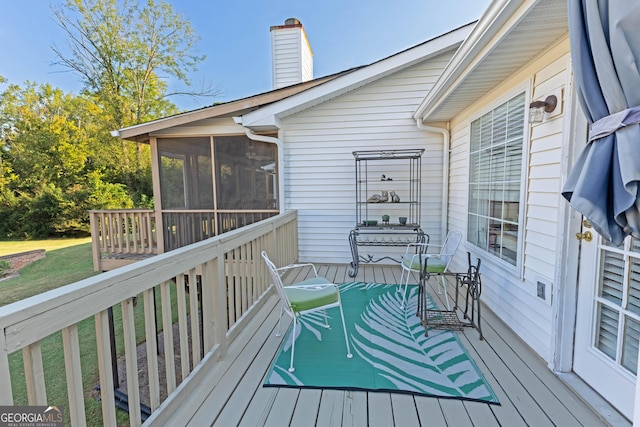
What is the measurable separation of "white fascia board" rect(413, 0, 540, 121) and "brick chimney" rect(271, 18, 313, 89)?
13.8 feet

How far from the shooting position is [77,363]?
113 cm

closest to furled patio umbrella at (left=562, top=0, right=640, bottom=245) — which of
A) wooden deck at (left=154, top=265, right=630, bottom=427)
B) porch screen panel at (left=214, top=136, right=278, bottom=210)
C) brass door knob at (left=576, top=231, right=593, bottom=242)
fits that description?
brass door knob at (left=576, top=231, right=593, bottom=242)

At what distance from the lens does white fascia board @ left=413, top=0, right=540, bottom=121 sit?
1.71 meters

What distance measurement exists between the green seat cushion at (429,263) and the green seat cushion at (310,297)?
113 centimetres

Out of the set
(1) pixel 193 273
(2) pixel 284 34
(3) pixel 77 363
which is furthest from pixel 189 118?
(3) pixel 77 363

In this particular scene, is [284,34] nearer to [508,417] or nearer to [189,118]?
[189,118]

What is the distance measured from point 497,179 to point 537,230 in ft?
2.78

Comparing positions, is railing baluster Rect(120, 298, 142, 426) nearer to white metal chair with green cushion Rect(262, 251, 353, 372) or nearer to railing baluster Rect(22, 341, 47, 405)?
railing baluster Rect(22, 341, 47, 405)

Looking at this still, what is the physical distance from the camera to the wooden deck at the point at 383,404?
62.8 inches

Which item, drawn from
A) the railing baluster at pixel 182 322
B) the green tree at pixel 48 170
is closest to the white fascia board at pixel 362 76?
the railing baluster at pixel 182 322

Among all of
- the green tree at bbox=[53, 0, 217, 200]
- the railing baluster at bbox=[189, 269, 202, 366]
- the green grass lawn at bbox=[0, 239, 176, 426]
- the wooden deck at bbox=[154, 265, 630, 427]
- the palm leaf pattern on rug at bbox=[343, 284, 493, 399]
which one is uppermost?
the green tree at bbox=[53, 0, 217, 200]

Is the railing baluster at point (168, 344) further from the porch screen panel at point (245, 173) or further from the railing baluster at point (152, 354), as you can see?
the porch screen panel at point (245, 173)

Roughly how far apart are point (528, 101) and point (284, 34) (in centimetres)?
546

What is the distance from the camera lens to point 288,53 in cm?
643
